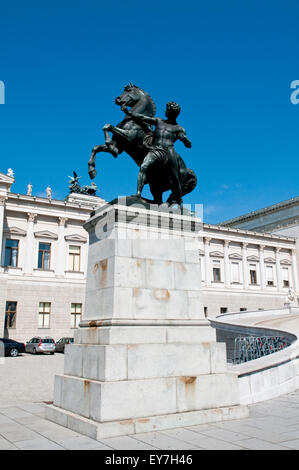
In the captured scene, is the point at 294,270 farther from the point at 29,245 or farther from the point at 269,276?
the point at 29,245

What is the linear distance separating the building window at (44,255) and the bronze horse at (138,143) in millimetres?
34781

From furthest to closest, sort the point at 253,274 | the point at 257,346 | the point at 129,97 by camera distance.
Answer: the point at 253,274
the point at 257,346
the point at 129,97

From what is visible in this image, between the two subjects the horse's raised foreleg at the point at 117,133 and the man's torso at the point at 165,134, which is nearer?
the horse's raised foreleg at the point at 117,133

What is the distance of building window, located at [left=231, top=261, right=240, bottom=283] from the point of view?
5447cm

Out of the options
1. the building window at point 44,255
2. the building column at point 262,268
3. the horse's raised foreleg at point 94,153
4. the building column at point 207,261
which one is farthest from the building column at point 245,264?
the horse's raised foreleg at point 94,153

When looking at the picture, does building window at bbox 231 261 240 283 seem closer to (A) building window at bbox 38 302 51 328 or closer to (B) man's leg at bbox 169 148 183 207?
(A) building window at bbox 38 302 51 328

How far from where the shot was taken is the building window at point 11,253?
130ft

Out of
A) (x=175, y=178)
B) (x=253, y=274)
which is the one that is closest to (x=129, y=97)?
(x=175, y=178)

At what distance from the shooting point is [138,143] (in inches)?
316

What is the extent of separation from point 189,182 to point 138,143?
140 centimetres

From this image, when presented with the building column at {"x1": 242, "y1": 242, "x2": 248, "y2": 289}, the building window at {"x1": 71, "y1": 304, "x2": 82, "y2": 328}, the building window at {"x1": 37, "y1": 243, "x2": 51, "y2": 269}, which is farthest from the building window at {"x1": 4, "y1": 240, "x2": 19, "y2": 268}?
the building column at {"x1": 242, "y1": 242, "x2": 248, "y2": 289}

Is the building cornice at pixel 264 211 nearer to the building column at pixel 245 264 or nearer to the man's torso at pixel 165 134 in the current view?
the building column at pixel 245 264

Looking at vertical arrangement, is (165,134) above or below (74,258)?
below
